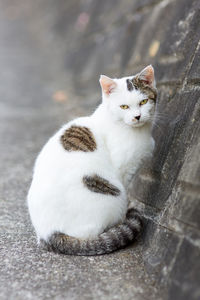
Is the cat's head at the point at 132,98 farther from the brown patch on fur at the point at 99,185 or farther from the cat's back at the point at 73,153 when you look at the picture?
the brown patch on fur at the point at 99,185

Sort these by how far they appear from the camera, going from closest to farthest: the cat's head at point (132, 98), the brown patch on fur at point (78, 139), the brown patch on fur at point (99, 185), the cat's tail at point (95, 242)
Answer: the cat's tail at point (95, 242) → the brown patch on fur at point (99, 185) → the brown patch on fur at point (78, 139) → the cat's head at point (132, 98)

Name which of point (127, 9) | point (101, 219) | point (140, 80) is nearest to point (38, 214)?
point (101, 219)

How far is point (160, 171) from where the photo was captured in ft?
9.37

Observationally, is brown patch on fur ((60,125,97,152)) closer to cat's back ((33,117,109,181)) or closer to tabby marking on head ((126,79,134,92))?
cat's back ((33,117,109,181))

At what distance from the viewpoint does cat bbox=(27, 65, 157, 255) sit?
7.97ft

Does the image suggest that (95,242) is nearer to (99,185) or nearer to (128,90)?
(99,185)

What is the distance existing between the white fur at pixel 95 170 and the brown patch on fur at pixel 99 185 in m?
0.03

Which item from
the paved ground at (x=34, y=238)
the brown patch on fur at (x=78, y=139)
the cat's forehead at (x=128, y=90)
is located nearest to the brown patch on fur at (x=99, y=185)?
the brown patch on fur at (x=78, y=139)

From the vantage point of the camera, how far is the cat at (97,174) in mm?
2430

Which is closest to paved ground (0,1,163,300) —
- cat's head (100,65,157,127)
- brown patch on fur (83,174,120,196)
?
brown patch on fur (83,174,120,196)

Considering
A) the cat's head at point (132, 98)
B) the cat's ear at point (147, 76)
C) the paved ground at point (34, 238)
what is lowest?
the paved ground at point (34, 238)

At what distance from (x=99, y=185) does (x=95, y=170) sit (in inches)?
4.3

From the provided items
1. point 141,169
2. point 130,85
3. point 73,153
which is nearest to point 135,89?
point 130,85

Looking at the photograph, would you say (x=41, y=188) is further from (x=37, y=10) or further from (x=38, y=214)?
(x=37, y=10)
